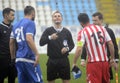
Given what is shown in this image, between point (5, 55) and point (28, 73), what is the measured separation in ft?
4.07

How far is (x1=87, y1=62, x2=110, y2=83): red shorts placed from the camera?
5969 millimetres

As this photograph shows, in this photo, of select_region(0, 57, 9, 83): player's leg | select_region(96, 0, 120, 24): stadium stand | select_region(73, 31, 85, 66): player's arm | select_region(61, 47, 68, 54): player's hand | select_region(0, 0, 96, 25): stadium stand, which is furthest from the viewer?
select_region(96, 0, 120, 24): stadium stand

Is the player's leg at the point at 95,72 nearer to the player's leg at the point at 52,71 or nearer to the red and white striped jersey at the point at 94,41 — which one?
the red and white striped jersey at the point at 94,41

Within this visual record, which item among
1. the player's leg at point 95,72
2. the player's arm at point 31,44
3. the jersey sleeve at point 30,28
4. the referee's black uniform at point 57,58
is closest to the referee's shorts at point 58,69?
the referee's black uniform at point 57,58

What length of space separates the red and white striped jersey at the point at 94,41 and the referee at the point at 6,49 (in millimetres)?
1724

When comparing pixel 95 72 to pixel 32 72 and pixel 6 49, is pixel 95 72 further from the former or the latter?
pixel 6 49

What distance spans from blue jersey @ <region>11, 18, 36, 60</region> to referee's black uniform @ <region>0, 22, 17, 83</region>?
3.21ft

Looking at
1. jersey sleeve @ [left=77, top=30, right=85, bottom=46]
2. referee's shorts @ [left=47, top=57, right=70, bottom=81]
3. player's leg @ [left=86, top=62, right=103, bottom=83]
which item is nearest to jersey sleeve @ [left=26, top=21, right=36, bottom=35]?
jersey sleeve @ [left=77, top=30, right=85, bottom=46]

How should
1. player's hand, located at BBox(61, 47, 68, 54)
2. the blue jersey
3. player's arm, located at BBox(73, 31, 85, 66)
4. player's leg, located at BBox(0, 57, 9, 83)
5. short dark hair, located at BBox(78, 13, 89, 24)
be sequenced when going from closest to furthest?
1. the blue jersey
2. player's arm, located at BBox(73, 31, 85, 66)
3. short dark hair, located at BBox(78, 13, 89, 24)
4. player's hand, located at BBox(61, 47, 68, 54)
5. player's leg, located at BBox(0, 57, 9, 83)

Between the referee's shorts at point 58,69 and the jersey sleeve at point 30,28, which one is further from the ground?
the jersey sleeve at point 30,28

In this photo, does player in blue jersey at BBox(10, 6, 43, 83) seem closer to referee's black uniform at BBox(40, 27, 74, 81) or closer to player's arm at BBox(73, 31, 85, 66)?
player's arm at BBox(73, 31, 85, 66)

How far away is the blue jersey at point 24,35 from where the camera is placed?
582 centimetres

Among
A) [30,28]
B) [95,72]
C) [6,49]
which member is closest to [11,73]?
[6,49]

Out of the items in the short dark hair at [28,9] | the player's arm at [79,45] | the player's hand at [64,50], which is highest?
the short dark hair at [28,9]
